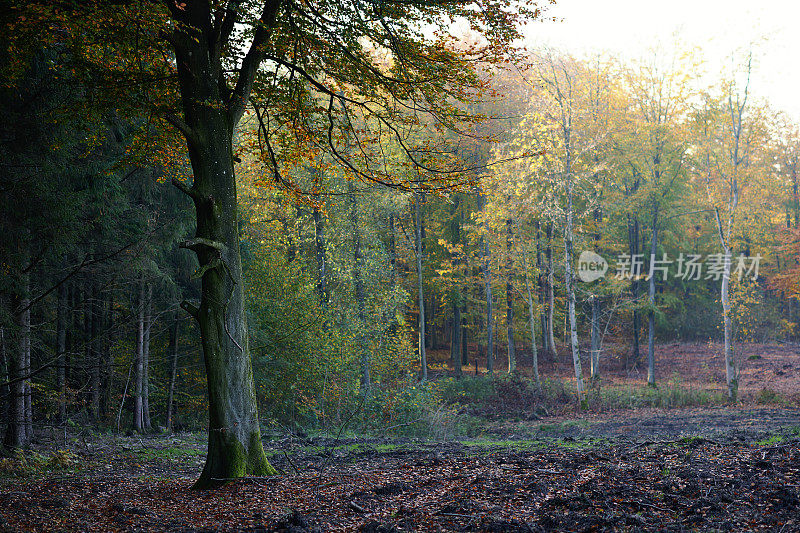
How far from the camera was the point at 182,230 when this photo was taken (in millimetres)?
12203

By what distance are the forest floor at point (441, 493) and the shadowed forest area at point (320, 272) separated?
0.04 meters

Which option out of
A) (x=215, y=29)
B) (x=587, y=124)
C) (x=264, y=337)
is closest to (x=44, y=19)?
(x=215, y=29)

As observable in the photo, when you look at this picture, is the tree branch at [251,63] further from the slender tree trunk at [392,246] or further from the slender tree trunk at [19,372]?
the slender tree trunk at [392,246]

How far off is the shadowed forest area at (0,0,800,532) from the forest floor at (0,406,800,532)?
43mm

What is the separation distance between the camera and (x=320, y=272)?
1752 cm

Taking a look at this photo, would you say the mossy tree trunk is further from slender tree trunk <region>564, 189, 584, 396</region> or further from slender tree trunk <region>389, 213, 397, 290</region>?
slender tree trunk <region>389, 213, 397, 290</region>

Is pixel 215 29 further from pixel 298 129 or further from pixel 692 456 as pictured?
pixel 692 456

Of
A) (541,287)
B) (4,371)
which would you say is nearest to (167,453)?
(4,371)

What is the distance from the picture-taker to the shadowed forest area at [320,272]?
5.40 metres

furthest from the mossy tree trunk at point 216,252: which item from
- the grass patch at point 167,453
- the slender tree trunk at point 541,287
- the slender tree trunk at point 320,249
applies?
the slender tree trunk at point 541,287

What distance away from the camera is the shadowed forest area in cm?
540

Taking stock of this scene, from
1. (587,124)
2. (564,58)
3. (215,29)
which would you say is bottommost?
(215,29)

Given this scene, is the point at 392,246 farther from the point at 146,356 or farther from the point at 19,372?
the point at 19,372

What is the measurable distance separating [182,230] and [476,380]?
42.8ft
